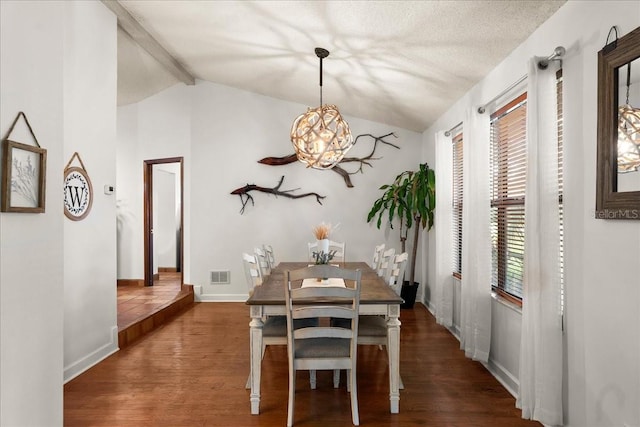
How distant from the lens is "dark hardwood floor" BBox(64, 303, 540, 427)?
2.51 metres

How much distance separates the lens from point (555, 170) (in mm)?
2307

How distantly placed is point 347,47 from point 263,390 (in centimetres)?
306

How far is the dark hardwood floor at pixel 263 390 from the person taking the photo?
251 centimetres

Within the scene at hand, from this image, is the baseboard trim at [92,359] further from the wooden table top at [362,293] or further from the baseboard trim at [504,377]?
the baseboard trim at [504,377]

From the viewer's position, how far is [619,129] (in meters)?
1.84

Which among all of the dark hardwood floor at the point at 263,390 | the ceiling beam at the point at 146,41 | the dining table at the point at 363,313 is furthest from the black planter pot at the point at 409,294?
the ceiling beam at the point at 146,41

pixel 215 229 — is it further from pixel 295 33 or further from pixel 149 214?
pixel 295 33

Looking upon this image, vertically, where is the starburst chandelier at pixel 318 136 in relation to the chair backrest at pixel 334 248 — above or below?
above

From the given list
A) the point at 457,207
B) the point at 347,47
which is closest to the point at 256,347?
the point at 347,47

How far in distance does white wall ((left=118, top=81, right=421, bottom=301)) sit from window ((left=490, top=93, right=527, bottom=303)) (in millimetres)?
2560

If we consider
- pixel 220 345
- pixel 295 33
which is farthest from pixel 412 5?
pixel 220 345

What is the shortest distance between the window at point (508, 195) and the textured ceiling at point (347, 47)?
52cm

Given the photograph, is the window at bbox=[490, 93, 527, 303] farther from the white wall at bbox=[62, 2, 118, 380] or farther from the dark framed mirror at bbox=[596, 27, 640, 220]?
the white wall at bbox=[62, 2, 118, 380]

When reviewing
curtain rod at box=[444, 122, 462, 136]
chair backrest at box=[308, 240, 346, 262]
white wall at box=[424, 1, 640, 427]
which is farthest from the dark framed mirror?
chair backrest at box=[308, 240, 346, 262]
